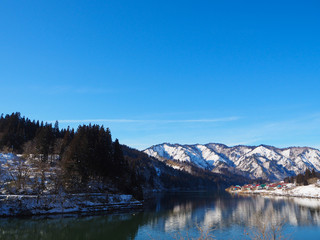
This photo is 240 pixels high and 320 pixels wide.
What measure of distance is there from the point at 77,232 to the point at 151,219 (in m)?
19.3

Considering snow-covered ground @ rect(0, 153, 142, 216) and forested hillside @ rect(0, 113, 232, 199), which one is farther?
forested hillside @ rect(0, 113, 232, 199)

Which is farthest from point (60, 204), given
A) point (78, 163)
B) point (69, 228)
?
point (69, 228)

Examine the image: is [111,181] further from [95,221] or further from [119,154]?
[95,221]

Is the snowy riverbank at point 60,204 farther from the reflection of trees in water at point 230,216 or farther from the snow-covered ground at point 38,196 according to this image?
the reflection of trees in water at point 230,216

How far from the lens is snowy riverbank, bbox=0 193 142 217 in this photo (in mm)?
50531

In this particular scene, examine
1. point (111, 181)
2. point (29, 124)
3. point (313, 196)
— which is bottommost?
point (313, 196)

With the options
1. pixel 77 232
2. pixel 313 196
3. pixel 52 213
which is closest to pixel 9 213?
pixel 52 213

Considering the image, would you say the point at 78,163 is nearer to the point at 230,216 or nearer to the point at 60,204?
the point at 60,204

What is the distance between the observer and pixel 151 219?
54.3m

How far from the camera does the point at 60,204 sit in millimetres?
56531

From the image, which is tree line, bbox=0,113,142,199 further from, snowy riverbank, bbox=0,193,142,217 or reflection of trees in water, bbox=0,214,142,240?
reflection of trees in water, bbox=0,214,142,240

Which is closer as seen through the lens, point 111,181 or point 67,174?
point 67,174

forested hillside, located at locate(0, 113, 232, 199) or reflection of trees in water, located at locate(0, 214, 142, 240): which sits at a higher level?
forested hillside, located at locate(0, 113, 232, 199)

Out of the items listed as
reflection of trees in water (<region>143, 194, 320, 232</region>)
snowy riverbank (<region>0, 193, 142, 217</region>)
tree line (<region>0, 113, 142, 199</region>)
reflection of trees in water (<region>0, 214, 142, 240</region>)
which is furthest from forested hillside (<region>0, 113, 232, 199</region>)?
reflection of trees in water (<region>143, 194, 320, 232</region>)
